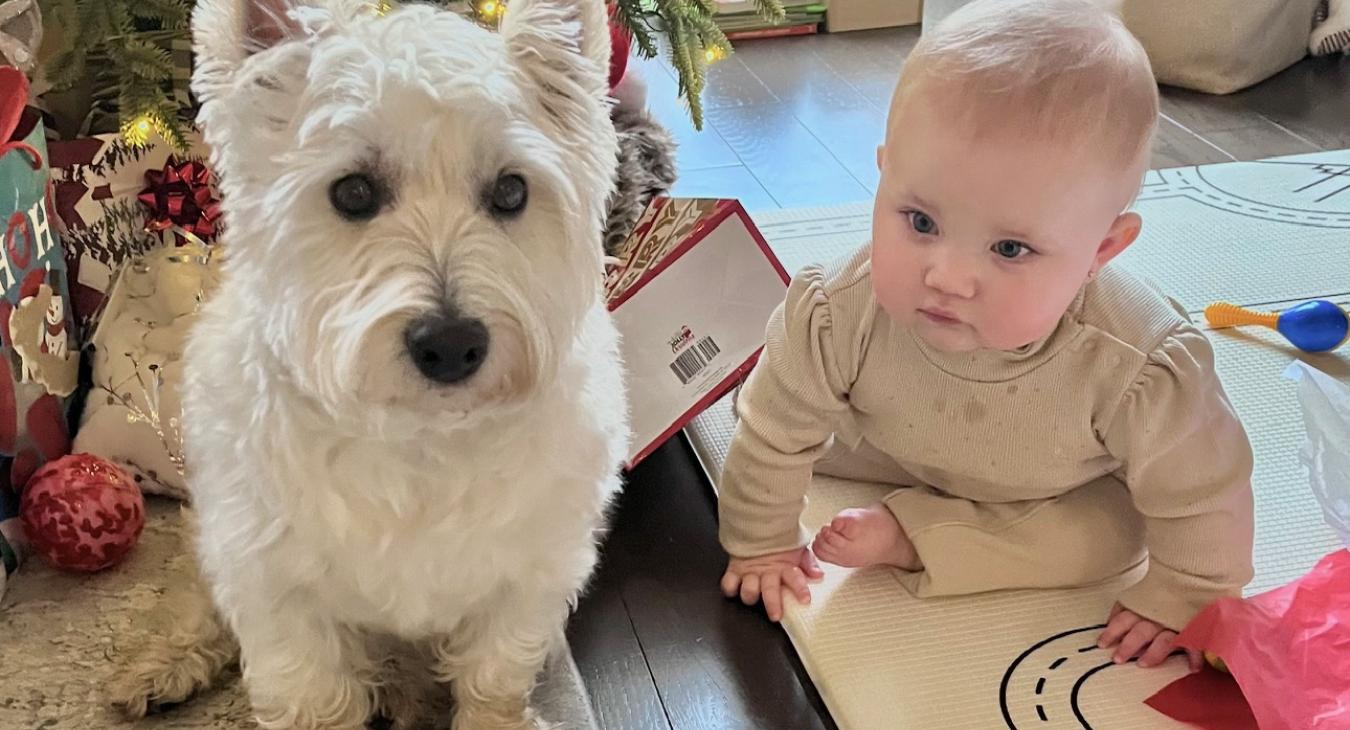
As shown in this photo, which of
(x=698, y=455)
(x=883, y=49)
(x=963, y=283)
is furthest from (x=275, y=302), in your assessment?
(x=883, y=49)

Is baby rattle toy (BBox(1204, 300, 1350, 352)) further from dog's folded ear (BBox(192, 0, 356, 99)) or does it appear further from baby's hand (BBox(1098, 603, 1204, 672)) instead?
dog's folded ear (BBox(192, 0, 356, 99))

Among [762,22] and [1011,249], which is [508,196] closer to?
[1011,249]

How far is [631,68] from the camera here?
1834 mm

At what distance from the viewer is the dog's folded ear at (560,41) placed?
96 centimetres

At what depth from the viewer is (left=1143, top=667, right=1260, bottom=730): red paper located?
121 centimetres

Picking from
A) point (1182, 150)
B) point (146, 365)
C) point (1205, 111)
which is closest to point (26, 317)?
point (146, 365)

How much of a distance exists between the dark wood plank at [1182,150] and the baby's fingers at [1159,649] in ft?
4.32

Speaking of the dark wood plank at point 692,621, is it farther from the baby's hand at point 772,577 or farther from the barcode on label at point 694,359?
the barcode on label at point 694,359

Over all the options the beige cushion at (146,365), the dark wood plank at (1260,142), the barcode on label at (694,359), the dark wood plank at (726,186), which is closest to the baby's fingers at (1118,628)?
the barcode on label at (694,359)

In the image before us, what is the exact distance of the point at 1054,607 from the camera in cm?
136

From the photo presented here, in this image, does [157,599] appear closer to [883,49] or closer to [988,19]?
[988,19]

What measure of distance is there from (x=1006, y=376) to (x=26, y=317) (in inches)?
41.8

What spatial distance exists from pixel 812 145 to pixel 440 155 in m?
1.77

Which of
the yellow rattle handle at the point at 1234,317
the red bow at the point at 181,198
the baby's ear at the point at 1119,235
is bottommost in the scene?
the yellow rattle handle at the point at 1234,317
